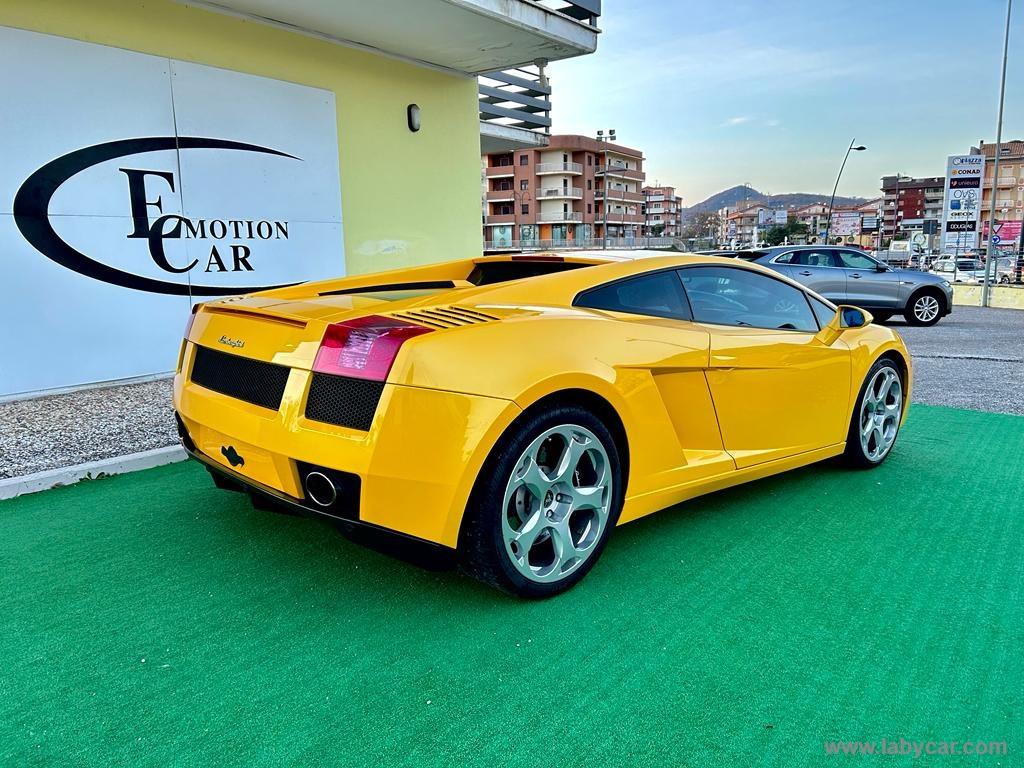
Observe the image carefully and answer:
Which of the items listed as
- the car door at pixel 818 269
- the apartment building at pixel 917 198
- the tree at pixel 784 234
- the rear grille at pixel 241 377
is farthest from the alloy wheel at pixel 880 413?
the apartment building at pixel 917 198

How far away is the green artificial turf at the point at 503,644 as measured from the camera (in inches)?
73.7

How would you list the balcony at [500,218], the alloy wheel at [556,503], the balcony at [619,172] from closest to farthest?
the alloy wheel at [556,503], the balcony at [500,218], the balcony at [619,172]

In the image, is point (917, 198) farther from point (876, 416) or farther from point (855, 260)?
point (876, 416)

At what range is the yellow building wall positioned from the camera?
6.05 m

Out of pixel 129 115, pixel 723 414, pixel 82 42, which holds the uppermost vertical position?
pixel 82 42

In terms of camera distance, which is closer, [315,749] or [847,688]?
[315,749]

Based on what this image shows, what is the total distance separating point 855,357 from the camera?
3.96 metres

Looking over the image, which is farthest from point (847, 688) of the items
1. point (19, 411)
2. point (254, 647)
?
point (19, 411)

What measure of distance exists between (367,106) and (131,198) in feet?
10.3

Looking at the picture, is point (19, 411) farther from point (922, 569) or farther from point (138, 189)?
point (922, 569)

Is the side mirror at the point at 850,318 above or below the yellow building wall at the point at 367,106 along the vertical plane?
below

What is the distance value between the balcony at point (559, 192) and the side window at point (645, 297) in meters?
75.4

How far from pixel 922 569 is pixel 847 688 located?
1030mm

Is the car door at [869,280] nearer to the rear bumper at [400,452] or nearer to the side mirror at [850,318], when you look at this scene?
the side mirror at [850,318]
